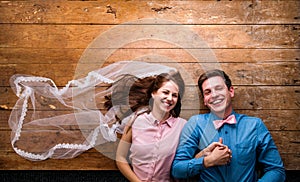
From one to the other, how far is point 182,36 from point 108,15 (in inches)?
16.5

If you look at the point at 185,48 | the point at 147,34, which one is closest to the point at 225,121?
the point at 185,48

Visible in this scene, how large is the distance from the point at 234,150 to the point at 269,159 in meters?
0.18

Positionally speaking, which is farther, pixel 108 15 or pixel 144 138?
pixel 108 15

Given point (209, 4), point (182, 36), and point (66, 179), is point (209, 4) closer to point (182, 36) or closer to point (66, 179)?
point (182, 36)

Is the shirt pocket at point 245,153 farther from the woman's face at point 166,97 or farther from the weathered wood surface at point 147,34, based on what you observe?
the weathered wood surface at point 147,34

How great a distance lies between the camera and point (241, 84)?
2006 millimetres

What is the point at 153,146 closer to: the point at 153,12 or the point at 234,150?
the point at 234,150

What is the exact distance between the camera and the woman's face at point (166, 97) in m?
1.85

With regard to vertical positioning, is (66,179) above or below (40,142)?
below

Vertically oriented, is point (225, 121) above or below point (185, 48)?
below

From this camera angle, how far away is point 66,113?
1.98m

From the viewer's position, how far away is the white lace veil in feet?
6.32

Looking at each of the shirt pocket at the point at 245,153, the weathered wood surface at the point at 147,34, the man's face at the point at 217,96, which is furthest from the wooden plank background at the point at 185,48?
the shirt pocket at the point at 245,153

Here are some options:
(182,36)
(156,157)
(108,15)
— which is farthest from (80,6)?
(156,157)
